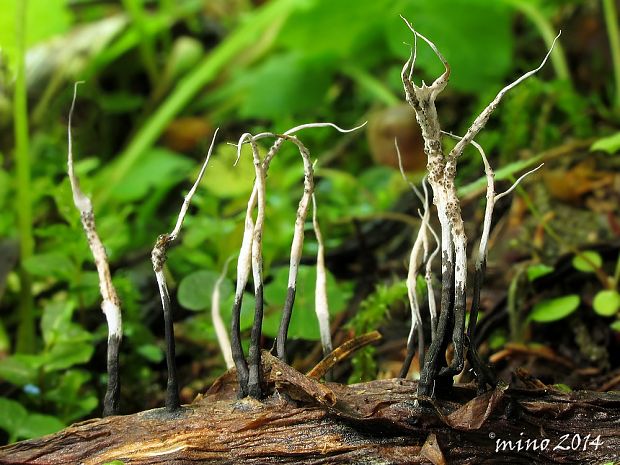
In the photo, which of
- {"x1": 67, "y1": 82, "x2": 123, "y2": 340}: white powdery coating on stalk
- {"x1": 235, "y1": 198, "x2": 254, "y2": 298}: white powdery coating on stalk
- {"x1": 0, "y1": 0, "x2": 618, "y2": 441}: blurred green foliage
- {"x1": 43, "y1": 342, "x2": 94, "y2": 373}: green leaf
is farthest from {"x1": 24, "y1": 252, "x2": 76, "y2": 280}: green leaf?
{"x1": 235, "y1": 198, "x2": 254, "y2": 298}: white powdery coating on stalk

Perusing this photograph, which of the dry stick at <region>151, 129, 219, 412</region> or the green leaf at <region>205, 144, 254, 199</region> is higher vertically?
the green leaf at <region>205, 144, 254, 199</region>

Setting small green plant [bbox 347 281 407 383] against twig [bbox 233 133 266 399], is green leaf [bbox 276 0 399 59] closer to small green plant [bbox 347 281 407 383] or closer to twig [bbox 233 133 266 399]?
small green plant [bbox 347 281 407 383]

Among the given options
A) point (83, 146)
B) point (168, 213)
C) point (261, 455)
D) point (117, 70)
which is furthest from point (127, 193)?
point (261, 455)

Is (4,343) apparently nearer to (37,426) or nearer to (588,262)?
(37,426)

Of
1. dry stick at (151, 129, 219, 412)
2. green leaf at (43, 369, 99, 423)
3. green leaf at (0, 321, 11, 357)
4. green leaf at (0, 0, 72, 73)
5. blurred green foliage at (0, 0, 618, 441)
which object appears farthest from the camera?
green leaf at (0, 0, 72, 73)

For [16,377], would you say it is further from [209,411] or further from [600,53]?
[600,53]

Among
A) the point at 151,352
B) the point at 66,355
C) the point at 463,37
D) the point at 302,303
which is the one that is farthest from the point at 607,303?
the point at 463,37
